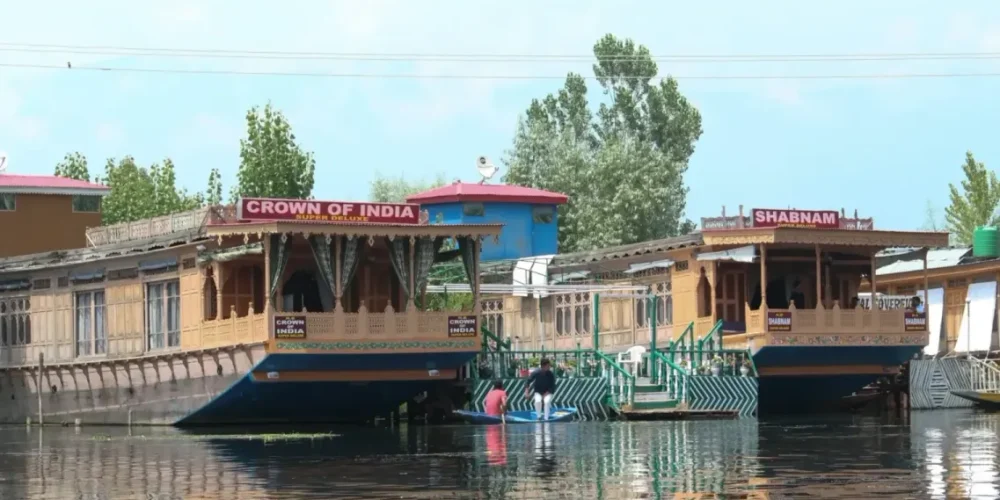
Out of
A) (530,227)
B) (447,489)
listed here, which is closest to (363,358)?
(447,489)

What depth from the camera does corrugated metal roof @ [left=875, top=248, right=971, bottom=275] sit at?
52438 millimetres

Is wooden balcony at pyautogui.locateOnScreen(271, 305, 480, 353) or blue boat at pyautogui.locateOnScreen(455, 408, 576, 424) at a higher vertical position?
wooden balcony at pyautogui.locateOnScreen(271, 305, 480, 353)

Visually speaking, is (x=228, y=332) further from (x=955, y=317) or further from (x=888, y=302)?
(x=955, y=317)

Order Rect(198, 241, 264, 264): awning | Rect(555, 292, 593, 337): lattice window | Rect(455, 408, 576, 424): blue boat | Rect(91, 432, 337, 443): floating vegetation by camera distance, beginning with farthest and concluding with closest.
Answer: Rect(555, 292, 593, 337): lattice window → Rect(198, 241, 264, 264): awning → Rect(455, 408, 576, 424): blue boat → Rect(91, 432, 337, 443): floating vegetation

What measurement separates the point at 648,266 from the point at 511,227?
50.8 ft

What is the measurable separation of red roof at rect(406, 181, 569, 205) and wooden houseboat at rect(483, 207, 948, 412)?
12265 millimetres

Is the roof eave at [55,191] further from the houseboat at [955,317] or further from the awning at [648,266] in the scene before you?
the houseboat at [955,317]

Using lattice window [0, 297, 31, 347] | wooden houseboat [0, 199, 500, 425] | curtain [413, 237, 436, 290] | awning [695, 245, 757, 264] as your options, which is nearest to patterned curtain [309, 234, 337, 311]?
wooden houseboat [0, 199, 500, 425]

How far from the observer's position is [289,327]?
37938 mm

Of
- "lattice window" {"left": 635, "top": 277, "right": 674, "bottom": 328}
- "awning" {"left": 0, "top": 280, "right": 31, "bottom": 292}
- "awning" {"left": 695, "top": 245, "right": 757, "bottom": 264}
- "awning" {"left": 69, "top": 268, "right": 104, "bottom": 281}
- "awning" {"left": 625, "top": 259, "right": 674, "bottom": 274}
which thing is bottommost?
"lattice window" {"left": 635, "top": 277, "right": 674, "bottom": 328}

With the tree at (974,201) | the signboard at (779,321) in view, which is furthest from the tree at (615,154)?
the signboard at (779,321)

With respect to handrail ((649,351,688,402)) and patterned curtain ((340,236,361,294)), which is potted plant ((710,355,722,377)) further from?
patterned curtain ((340,236,361,294))

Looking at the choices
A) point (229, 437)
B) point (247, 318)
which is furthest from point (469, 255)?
point (229, 437)

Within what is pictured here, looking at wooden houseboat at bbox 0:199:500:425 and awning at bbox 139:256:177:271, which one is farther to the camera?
awning at bbox 139:256:177:271
